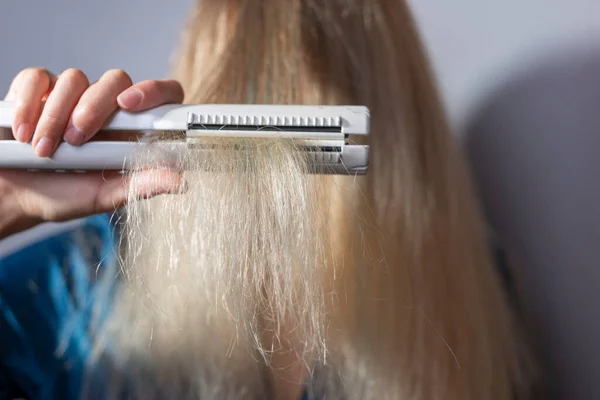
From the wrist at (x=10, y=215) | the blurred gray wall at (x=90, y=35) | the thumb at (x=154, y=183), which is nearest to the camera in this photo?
the thumb at (x=154, y=183)

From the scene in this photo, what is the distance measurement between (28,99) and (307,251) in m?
0.27

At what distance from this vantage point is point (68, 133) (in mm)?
412

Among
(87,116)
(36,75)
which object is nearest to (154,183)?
(87,116)

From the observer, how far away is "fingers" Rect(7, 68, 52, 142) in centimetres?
41

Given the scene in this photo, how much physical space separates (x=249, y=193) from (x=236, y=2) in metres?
0.25

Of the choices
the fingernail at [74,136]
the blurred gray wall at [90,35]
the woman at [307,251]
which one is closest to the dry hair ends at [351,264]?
the woman at [307,251]

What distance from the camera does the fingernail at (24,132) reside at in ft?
1.35

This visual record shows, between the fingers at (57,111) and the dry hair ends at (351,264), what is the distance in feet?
0.38

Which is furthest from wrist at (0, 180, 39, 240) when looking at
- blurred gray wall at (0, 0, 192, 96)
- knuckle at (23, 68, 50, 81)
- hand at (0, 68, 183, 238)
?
blurred gray wall at (0, 0, 192, 96)

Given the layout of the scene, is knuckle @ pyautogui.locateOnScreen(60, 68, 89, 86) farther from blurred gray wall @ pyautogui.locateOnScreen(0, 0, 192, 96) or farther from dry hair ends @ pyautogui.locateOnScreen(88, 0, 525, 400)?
blurred gray wall @ pyautogui.locateOnScreen(0, 0, 192, 96)

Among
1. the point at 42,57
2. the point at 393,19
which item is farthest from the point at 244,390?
the point at 42,57

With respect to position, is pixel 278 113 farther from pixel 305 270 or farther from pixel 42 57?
pixel 42 57

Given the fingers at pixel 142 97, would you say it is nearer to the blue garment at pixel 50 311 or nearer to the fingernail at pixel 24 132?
the fingernail at pixel 24 132

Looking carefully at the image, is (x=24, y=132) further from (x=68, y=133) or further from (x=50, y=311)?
(x=50, y=311)
